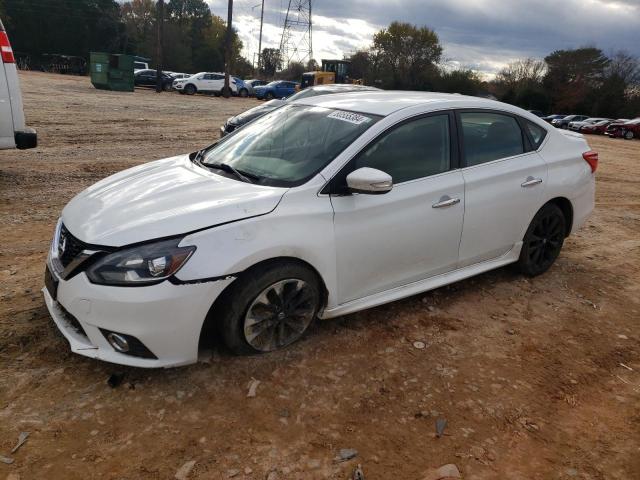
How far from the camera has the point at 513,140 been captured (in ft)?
14.3

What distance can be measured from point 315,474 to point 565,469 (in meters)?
1.25

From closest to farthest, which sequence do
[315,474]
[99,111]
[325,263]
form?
1. [315,474]
2. [325,263]
3. [99,111]

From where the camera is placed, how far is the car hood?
9.12ft

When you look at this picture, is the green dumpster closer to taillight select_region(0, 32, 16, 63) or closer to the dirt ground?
taillight select_region(0, 32, 16, 63)

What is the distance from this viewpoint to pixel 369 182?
3.08 metres

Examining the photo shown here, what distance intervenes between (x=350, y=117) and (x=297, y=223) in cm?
106

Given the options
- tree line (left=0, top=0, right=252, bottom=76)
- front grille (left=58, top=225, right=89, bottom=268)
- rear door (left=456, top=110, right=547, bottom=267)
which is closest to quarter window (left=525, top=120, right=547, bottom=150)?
rear door (left=456, top=110, right=547, bottom=267)

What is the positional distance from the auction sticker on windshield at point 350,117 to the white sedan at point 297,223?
0.02 m

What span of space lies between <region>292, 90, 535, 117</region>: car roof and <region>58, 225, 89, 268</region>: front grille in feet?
A: 6.74

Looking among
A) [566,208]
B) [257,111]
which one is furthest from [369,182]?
[257,111]

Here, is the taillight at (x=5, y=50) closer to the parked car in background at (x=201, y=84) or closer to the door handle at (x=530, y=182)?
the door handle at (x=530, y=182)

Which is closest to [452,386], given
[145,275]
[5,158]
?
[145,275]

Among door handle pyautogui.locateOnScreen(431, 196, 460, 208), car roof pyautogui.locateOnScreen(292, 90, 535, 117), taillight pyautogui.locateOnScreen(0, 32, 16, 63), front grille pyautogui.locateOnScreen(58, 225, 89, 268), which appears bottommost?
front grille pyautogui.locateOnScreen(58, 225, 89, 268)

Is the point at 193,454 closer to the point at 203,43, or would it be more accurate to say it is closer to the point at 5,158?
the point at 5,158
